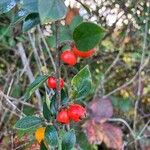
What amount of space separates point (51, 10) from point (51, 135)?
1.18 feet

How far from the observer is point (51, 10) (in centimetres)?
87

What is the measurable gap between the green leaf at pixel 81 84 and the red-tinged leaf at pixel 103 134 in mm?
742

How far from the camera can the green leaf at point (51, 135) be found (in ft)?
3.61

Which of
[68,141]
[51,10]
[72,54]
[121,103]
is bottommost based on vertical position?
[121,103]

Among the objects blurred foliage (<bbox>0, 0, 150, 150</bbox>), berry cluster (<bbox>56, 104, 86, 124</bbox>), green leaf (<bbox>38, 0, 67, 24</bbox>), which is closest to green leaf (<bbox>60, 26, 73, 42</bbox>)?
blurred foliage (<bbox>0, 0, 150, 150</bbox>)

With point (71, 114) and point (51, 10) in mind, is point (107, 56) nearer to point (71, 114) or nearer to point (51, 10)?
point (71, 114)

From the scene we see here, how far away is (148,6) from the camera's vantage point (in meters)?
1.98

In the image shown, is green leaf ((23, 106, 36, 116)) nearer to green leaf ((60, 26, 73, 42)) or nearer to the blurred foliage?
the blurred foliage

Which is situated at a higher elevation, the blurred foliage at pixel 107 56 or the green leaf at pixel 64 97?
the green leaf at pixel 64 97

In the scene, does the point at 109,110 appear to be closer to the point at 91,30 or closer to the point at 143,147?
the point at 143,147

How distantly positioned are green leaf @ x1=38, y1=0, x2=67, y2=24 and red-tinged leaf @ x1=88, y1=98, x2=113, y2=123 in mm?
1006

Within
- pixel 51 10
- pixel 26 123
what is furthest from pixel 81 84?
pixel 51 10

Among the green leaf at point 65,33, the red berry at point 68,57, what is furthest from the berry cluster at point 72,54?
the green leaf at point 65,33

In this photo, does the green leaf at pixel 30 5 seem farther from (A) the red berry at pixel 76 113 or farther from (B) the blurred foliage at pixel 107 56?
(B) the blurred foliage at pixel 107 56
